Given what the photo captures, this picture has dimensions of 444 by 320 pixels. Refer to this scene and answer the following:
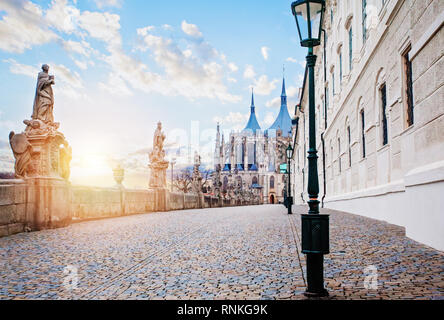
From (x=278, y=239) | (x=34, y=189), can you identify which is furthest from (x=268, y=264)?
(x=34, y=189)

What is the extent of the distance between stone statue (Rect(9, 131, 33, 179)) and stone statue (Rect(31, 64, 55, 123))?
819 millimetres

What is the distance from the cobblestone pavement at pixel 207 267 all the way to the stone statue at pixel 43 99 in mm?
3839

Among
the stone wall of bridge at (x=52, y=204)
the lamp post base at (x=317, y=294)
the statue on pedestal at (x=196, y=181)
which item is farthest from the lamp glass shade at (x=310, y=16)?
the statue on pedestal at (x=196, y=181)

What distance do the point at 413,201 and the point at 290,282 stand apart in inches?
150

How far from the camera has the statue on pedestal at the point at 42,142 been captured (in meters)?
10.2

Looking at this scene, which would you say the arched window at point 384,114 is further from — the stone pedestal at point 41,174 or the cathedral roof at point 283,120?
the cathedral roof at point 283,120

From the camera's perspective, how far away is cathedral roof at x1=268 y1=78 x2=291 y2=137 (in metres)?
121

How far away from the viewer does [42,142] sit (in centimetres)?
1047

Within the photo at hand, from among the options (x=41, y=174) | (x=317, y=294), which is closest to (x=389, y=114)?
(x=317, y=294)

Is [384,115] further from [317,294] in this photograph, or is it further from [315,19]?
[317,294]

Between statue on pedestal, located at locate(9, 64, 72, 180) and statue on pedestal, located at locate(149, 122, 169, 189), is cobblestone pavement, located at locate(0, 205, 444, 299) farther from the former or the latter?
statue on pedestal, located at locate(149, 122, 169, 189)

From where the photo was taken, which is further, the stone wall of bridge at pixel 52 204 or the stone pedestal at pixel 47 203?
the stone pedestal at pixel 47 203

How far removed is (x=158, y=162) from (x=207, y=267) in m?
17.5

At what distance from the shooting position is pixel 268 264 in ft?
17.6
